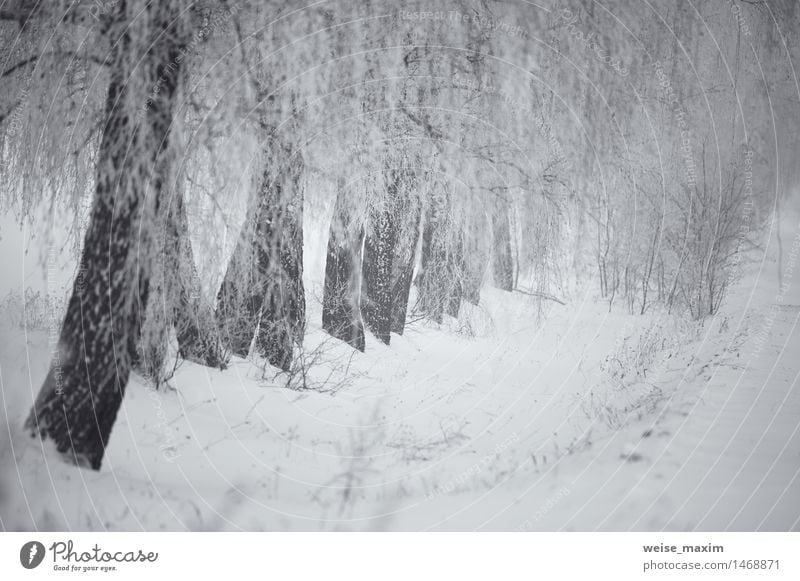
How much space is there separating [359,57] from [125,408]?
77.3 inches

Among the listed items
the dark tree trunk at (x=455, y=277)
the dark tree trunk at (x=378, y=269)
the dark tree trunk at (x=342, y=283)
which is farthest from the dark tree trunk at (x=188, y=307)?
the dark tree trunk at (x=455, y=277)

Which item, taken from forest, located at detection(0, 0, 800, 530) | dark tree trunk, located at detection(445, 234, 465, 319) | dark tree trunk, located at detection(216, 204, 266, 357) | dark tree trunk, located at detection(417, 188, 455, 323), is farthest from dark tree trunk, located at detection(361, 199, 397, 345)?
dark tree trunk, located at detection(216, 204, 266, 357)

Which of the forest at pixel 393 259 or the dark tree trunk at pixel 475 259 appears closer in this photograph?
the forest at pixel 393 259

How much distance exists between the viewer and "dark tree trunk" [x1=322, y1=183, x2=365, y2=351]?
2322 mm

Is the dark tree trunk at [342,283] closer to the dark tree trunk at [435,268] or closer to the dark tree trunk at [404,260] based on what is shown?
the dark tree trunk at [404,260]

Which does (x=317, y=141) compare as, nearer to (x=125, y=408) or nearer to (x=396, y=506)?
(x=125, y=408)

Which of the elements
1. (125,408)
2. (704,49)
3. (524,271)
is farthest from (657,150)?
(125,408)

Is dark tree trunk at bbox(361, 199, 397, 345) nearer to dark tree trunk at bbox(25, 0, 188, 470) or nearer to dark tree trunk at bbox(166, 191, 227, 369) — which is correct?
dark tree trunk at bbox(166, 191, 227, 369)

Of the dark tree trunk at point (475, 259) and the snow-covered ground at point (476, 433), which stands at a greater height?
the dark tree trunk at point (475, 259)

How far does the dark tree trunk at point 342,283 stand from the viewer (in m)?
2.32

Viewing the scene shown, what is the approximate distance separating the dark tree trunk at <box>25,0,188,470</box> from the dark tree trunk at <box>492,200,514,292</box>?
61.1 inches

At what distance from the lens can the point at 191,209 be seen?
7.36ft

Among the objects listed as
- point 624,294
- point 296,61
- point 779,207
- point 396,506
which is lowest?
point 396,506

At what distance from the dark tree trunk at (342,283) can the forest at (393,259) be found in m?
0.01
